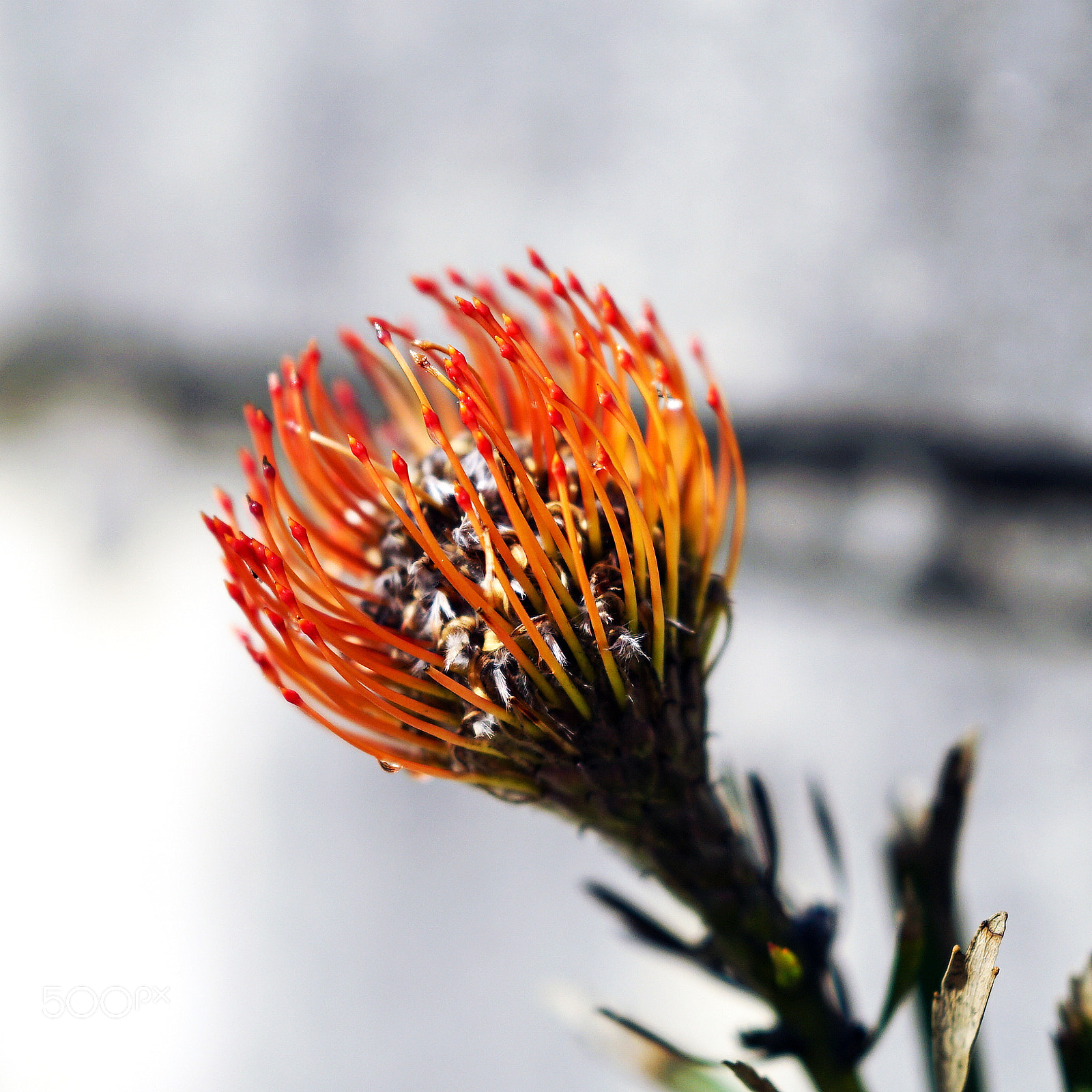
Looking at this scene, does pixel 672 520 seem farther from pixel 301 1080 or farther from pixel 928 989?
pixel 301 1080

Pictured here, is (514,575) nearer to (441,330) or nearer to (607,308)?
(607,308)

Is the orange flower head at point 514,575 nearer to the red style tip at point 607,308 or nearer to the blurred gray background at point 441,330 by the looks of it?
the red style tip at point 607,308

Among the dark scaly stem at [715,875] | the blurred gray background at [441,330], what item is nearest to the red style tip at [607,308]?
the dark scaly stem at [715,875]

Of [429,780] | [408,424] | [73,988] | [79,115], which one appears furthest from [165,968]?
[79,115]

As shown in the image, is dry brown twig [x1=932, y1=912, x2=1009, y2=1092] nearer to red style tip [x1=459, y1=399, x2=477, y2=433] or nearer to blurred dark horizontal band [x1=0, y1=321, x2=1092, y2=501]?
red style tip [x1=459, y1=399, x2=477, y2=433]

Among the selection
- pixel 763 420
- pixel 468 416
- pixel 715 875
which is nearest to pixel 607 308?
pixel 468 416
